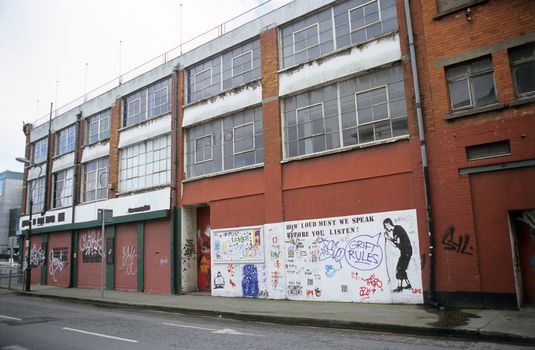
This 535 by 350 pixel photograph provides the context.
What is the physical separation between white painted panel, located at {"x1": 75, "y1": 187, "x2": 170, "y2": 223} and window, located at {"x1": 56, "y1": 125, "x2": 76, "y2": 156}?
15.1ft

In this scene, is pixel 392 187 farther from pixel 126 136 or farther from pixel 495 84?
pixel 126 136

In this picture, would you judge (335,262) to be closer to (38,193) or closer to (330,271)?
(330,271)

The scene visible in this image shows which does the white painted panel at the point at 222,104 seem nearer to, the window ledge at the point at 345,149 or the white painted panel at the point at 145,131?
the white painted panel at the point at 145,131

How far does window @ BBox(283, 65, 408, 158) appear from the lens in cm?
1330

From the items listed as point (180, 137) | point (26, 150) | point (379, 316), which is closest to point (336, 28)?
point (180, 137)

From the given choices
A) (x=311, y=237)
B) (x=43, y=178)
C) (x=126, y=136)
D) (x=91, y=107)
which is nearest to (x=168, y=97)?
(x=126, y=136)

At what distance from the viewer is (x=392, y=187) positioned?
12812 mm

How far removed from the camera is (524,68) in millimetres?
10969

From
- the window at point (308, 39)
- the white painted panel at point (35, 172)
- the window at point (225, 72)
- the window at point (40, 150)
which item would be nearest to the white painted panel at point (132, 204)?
the window at point (225, 72)

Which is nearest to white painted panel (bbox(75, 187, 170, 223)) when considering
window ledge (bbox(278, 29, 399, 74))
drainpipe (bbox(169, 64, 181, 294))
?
drainpipe (bbox(169, 64, 181, 294))

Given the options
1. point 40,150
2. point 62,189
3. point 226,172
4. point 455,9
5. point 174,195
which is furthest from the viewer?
point 40,150

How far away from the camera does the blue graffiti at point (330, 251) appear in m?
13.6

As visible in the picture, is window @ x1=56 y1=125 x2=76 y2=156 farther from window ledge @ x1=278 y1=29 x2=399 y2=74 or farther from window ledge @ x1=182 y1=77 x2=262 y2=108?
window ledge @ x1=278 y1=29 x2=399 y2=74

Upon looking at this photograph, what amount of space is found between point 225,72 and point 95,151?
10440 millimetres
